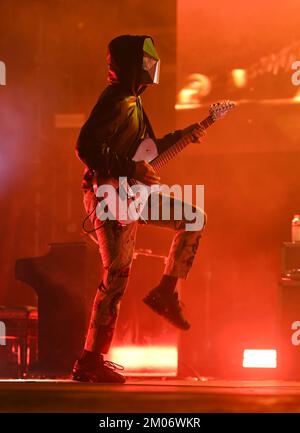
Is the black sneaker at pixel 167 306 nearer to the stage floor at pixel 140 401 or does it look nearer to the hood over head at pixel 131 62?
the stage floor at pixel 140 401

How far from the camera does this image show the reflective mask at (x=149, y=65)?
14.5ft

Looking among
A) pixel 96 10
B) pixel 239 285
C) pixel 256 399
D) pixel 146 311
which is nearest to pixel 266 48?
pixel 96 10

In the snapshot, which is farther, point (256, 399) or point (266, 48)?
point (266, 48)

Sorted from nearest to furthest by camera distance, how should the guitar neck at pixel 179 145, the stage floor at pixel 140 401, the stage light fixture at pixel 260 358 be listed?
the stage floor at pixel 140 401, the guitar neck at pixel 179 145, the stage light fixture at pixel 260 358

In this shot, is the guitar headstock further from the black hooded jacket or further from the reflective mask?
the reflective mask

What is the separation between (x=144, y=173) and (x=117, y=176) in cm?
15

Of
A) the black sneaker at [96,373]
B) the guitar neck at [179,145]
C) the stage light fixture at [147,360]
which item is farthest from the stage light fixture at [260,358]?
the guitar neck at [179,145]

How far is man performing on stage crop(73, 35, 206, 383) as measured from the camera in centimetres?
418

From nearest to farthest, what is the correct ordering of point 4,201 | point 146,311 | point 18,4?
point 146,311 → point 18,4 → point 4,201

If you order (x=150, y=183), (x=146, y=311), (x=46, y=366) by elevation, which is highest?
(x=150, y=183)
